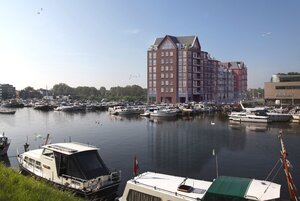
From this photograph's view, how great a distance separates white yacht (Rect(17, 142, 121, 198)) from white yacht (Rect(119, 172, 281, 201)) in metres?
3.22

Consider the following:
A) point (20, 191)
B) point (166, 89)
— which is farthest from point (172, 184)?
point (166, 89)

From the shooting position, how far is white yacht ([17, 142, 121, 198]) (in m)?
19.8

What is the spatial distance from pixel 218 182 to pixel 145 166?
51.1 ft

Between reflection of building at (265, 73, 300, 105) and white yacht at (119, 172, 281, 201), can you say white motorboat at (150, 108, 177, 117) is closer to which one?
reflection of building at (265, 73, 300, 105)

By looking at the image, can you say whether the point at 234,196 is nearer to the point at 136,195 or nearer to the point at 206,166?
the point at 136,195

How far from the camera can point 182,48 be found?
12569 centimetres

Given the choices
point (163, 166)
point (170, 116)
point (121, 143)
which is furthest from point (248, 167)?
point (170, 116)

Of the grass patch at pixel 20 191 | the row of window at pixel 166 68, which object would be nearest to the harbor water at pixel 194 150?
the grass patch at pixel 20 191

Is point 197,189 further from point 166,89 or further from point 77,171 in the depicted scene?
point 166,89

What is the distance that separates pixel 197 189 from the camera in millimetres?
16328

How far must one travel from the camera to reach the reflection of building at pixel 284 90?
11650 centimetres

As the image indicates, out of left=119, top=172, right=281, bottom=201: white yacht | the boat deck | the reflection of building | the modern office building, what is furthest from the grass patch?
the reflection of building

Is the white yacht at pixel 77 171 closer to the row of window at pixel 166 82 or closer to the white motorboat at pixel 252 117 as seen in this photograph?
the white motorboat at pixel 252 117

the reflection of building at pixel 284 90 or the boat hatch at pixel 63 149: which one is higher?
the reflection of building at pixel 284 90
